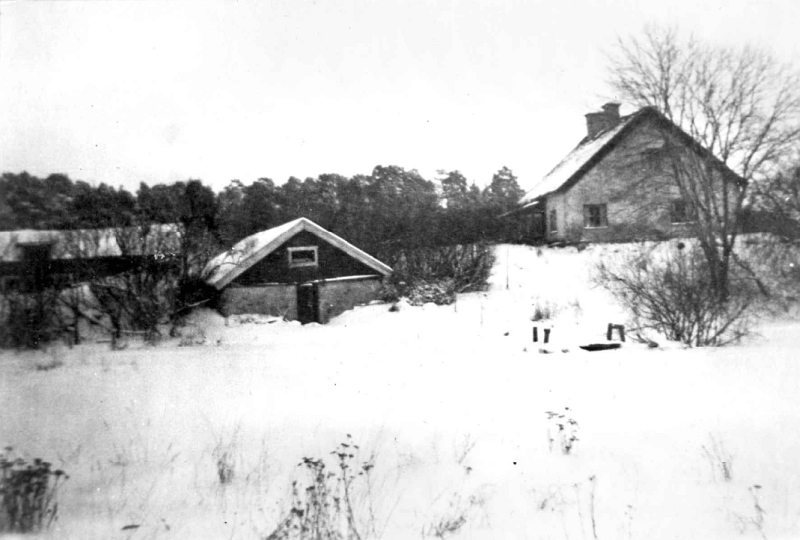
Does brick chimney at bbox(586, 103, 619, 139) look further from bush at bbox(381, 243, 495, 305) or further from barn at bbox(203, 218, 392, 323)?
bush at bbox(381, 243, 495, 305)

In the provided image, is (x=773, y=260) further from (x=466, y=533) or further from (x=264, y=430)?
(x=264, y=430)

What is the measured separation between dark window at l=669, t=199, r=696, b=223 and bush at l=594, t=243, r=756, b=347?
364mm

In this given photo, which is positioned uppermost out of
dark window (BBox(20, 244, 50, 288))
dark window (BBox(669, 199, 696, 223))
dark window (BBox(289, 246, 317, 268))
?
dark window (BBox(669, 199, 696, 223))

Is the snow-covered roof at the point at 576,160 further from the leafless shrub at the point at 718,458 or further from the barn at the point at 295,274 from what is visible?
the leafless shrub at the point at 718,458

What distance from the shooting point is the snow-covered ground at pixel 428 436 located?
13.5 ft

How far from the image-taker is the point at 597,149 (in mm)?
8000

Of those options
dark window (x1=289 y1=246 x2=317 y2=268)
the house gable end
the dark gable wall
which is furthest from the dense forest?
the house gable end

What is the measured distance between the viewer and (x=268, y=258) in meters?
9.31

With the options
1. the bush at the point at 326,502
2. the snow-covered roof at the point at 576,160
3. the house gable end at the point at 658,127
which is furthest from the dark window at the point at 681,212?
the bush at the point at 326,502

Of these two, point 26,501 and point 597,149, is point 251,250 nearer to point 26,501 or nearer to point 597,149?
point 26,501

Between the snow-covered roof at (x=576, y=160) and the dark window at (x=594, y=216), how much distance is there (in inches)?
27.0

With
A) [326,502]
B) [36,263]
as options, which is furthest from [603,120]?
[36,263]

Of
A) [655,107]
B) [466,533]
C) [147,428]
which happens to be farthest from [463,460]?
[655,107]

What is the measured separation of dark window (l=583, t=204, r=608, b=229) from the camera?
9.39 meters
